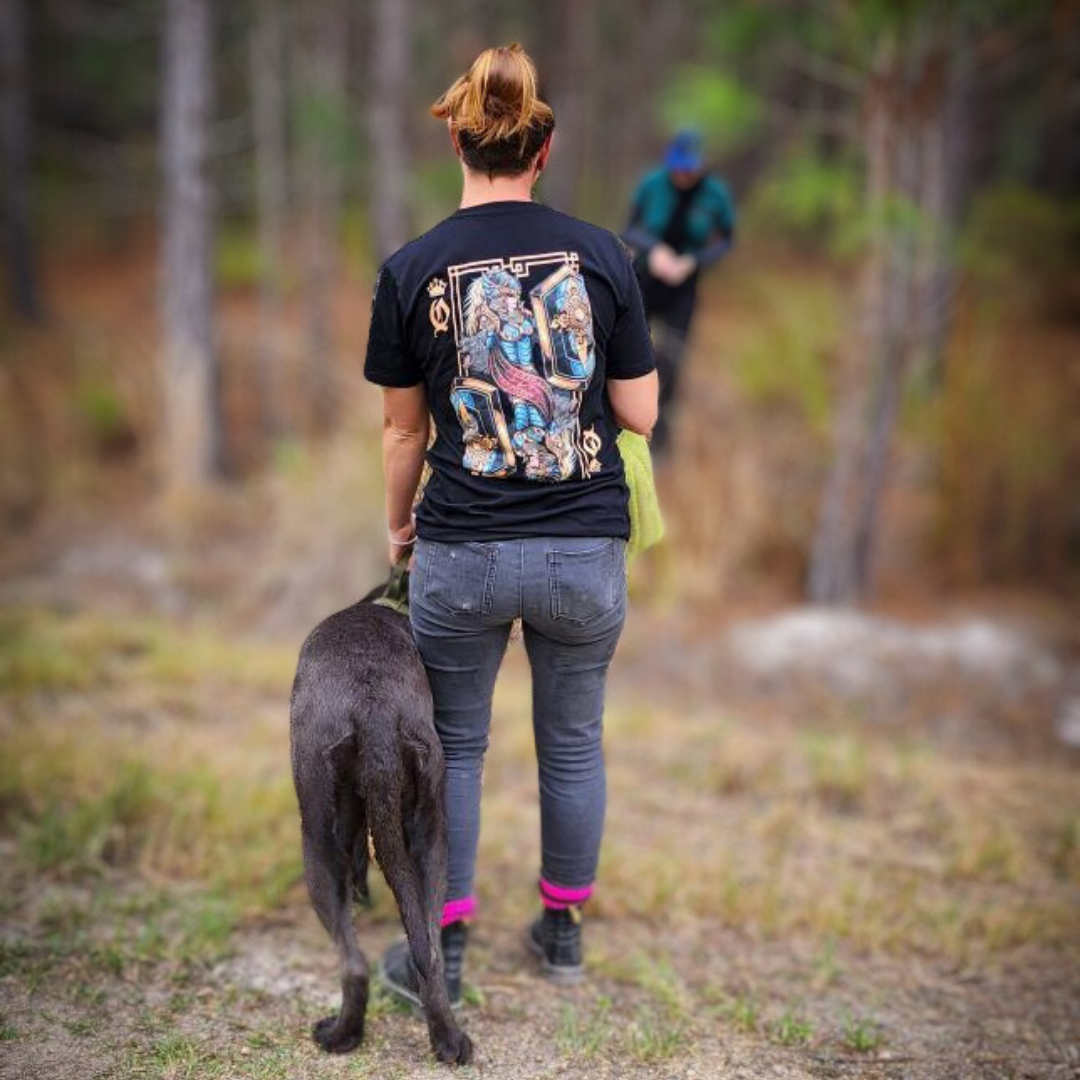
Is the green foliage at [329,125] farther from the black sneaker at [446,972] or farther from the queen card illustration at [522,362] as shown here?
the black sneaker at [446,972]

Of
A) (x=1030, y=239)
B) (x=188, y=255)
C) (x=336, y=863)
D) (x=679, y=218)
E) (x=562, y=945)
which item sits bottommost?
(x=562, y=945)

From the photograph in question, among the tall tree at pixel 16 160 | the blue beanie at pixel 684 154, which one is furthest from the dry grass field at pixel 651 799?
the tall tree at pixel 16 160

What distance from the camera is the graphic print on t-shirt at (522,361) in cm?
216

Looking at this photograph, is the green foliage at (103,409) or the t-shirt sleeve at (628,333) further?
the green foliage at (103,409)

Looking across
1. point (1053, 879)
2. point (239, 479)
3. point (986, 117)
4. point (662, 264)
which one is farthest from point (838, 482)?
point (986, 117)

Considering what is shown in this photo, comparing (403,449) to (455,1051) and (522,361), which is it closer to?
(522,361)

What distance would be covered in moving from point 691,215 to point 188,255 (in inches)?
207

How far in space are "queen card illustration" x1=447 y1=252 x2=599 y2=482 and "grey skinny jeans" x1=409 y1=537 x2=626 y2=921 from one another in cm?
18

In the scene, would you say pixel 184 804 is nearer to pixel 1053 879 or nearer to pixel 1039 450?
pixel 1053 879

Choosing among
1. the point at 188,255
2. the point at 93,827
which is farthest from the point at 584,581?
the point at 188,255

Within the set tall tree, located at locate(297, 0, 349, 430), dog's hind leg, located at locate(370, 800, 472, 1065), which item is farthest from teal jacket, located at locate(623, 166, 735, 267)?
tall tree, located at locate(297, 0, 349, 430)

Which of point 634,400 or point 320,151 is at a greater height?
point 320,151

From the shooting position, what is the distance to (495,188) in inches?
86.7

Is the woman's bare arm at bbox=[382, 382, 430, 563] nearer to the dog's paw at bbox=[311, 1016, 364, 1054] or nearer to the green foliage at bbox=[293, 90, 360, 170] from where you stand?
the dog's paw at bbox=[311, 1016, 364, 1054]
